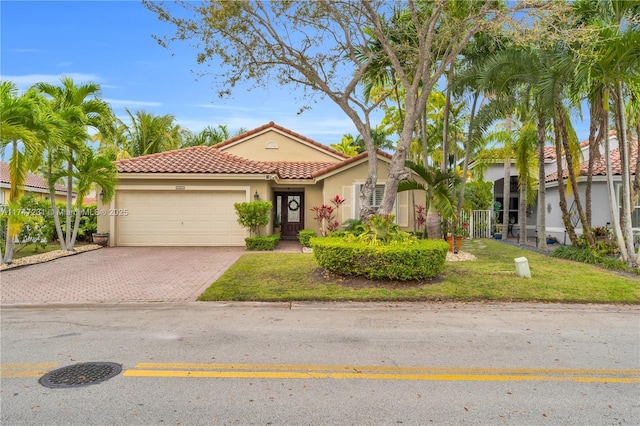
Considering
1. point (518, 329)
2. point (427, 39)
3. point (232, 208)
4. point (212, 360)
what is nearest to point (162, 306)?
point (212, 360)

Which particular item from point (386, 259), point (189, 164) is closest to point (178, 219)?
point (189, 164)

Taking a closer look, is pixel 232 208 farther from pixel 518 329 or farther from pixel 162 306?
pixel 518 329

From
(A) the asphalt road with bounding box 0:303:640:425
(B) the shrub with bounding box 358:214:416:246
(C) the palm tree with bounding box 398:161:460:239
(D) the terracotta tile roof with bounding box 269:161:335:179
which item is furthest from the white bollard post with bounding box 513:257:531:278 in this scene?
(D) the terracotta tile roof with bounding box 269:161:335:179

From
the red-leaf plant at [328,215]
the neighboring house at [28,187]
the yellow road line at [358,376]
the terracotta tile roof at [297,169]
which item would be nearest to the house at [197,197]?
the red-leaf plant at [328,215]

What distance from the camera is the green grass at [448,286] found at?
7195 mm

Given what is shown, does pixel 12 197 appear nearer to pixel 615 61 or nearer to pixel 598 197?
pixel 615 61

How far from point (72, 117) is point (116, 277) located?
6.67 meters

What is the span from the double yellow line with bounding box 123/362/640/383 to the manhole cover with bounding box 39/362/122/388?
206 millimetres

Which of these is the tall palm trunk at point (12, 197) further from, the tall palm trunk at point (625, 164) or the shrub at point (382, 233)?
the tall palm trunk at point (625, 164)

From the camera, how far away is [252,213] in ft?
48.7

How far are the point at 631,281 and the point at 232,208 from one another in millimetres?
13168

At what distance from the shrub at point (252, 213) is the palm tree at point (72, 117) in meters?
5.63

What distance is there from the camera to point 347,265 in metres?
8.16

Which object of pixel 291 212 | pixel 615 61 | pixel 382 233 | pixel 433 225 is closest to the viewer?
pixel 382 233
